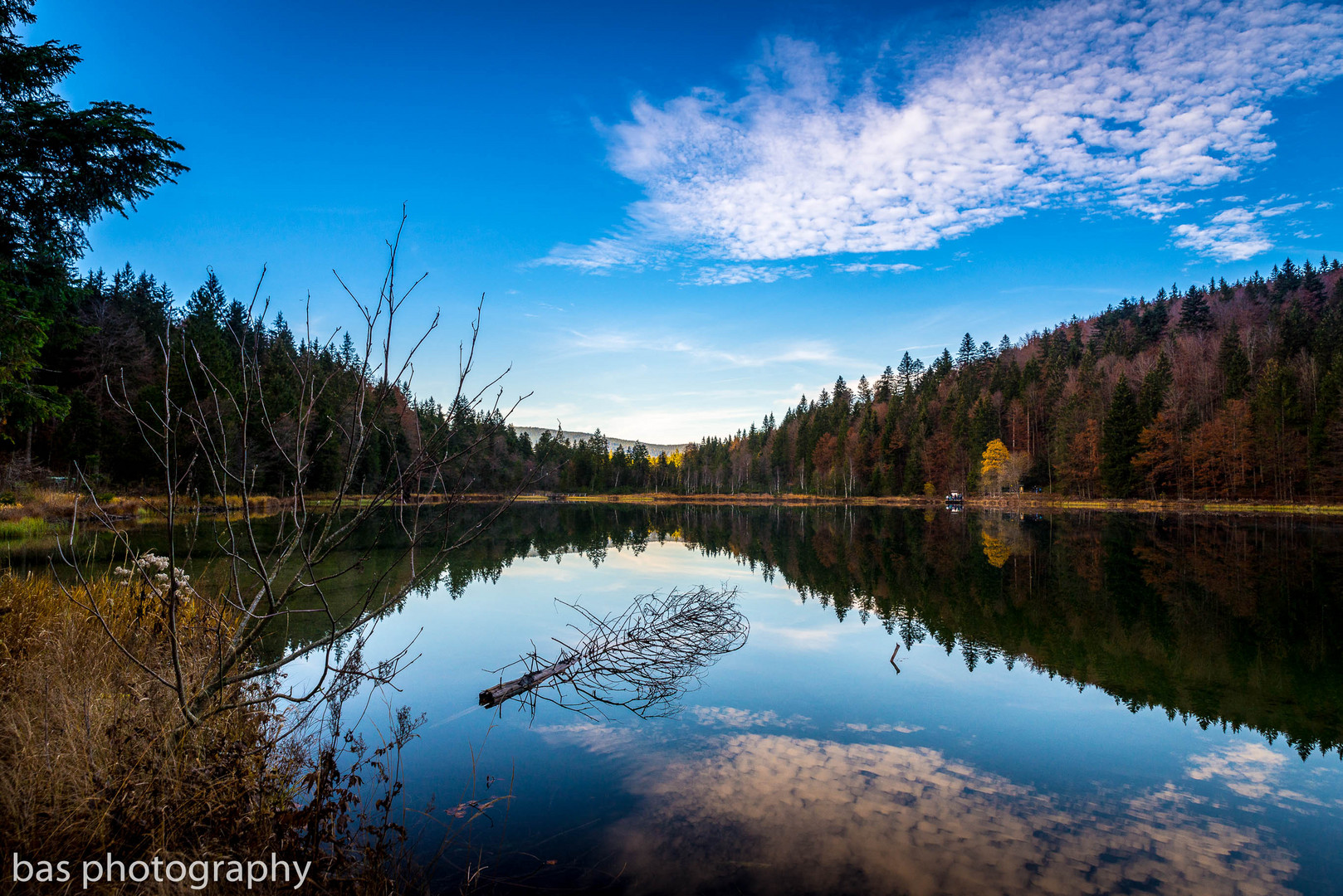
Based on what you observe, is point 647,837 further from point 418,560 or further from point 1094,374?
point 1094,374

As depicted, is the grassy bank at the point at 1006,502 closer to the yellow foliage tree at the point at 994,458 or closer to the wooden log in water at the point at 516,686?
the yellow foliage tree at the point at 994,458

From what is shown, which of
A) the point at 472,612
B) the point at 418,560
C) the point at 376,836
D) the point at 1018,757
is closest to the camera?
the point at 376,836

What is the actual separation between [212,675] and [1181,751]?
8811mm

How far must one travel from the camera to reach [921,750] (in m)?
6.60

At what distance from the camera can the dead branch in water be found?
8180mm

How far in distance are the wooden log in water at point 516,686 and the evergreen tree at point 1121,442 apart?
63.4 meters

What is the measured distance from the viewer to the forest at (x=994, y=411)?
111ft

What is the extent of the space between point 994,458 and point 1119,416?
11.6m

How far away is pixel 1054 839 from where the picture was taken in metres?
4.89

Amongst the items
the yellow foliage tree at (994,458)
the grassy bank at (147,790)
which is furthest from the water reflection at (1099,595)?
the yellow foliage tree at (994,458)

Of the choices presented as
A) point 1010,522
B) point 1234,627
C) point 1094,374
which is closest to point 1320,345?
point 1094,374

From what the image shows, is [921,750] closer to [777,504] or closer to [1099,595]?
[1099,595]

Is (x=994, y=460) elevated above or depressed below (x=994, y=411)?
below

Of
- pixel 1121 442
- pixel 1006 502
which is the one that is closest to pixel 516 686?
pixel 1121 442
